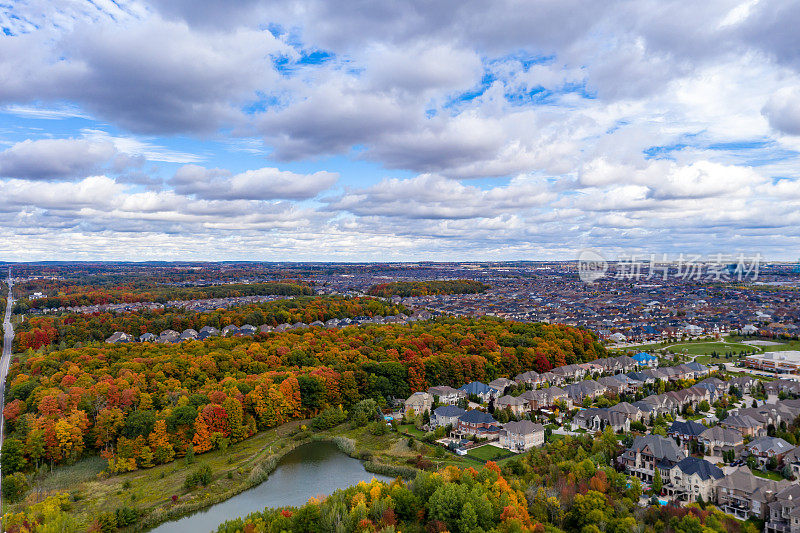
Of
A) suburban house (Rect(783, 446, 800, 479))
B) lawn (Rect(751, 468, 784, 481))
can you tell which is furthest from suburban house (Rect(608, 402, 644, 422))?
suburban house (Rect(783, 446, 800, 479))

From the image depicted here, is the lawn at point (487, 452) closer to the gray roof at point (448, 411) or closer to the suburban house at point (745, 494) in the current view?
the gray roof at point (448, 411)

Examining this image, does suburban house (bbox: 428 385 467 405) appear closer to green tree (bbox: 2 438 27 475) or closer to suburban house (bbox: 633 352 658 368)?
suburban house (bbox: 633 352 658 368)

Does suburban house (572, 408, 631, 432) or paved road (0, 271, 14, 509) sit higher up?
suburban house (572, 408, 631, 432)

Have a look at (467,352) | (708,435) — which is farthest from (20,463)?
(708,435)

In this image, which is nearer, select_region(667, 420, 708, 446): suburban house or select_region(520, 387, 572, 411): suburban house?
select_region(667, 420, 708, 446): suburban house

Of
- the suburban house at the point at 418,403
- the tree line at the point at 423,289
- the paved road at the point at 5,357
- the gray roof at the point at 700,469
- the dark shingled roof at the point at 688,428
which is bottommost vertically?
the paved road at the point at 5,357

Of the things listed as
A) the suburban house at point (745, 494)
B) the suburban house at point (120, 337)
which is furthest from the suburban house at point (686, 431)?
the suburban house at point (120, 337)

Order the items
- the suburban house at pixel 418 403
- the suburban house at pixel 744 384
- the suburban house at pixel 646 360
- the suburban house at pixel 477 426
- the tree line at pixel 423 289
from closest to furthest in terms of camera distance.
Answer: the suburban house at pixel 477 426
the suburban house at pixel 418 403
the suburban house at pixel 744 384
the suburban house at pixel 646 360
the tree line at pixel 423 289

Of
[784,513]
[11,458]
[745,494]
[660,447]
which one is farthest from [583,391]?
[11,458]
